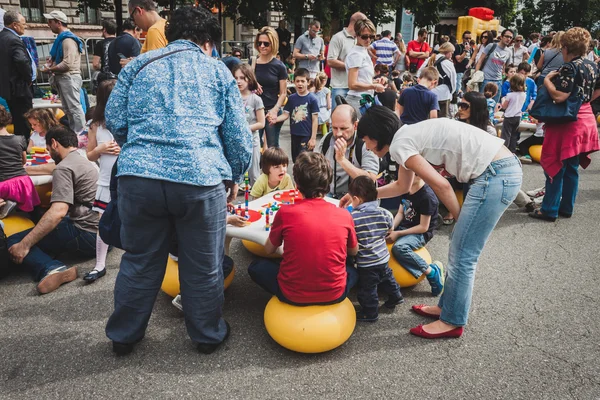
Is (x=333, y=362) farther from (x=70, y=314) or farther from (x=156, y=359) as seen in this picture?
(x=70, y=314)

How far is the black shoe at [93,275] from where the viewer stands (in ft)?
12.6

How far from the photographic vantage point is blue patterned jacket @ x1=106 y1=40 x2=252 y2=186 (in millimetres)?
2482

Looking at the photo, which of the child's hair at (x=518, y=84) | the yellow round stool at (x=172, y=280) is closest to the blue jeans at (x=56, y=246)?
the yellow round stool at (x=172, y=280)

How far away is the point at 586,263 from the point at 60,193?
473cm

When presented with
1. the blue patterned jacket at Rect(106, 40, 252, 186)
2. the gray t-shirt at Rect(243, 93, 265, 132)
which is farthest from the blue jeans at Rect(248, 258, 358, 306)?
the gray t-shirt at Rect(243, 93, 265, 132)

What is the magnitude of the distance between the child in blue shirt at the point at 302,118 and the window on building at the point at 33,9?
59.8 feet

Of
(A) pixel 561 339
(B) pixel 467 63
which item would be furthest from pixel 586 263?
(B) pixel 467 63

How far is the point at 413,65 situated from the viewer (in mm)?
14430

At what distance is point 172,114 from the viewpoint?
248 cm

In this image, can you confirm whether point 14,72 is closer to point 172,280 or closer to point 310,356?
point 172,280

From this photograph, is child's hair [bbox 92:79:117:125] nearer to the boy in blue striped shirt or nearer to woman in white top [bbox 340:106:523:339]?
the boy in blue striped shirt

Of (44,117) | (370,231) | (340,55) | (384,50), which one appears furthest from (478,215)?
(384,50)

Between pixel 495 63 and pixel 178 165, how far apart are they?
952 centimetres

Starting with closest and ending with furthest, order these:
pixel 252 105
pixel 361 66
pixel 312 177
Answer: pixel 312 177 → pixel 252 105 → pixel 361 66
